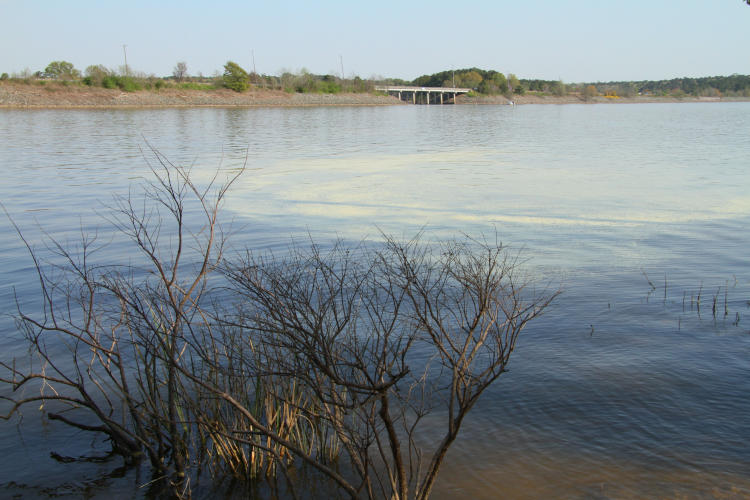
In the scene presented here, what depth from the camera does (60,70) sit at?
9194cm

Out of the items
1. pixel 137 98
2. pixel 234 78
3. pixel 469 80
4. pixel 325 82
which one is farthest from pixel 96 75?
pixel 469 80

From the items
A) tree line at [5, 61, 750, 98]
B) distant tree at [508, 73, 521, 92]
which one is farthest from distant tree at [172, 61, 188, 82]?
distant tree at [508, 73, 521, 92]

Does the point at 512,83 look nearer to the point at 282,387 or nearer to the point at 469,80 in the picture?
the point at 469,80

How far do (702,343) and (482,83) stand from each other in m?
159

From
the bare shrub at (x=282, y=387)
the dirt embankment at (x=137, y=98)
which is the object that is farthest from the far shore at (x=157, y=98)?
the bare shrub at (x=282, y=387)

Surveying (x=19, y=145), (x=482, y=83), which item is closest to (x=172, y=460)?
(x=19, y=145)

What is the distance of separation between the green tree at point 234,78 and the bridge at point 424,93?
1586 inches

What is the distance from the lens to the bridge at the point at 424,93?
137125 millimetres

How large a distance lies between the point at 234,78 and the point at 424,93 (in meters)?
73.7

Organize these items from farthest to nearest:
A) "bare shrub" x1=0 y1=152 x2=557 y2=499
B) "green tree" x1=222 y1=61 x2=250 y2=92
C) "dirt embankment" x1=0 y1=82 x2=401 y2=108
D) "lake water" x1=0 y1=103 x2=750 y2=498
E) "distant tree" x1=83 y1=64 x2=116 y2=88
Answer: "green tree" x1=222 y1=61 x2=250 y2=92, "distant tree" x1=83 y1=64 x2=116 y2=88, "dirt embankment" x1=0 y1=82 x2=401 y2=108, "lake water" x1=0 y1=103 x2=750 y2=498, "bare shrub" x1=0 y1=152 x2=557 y2=499

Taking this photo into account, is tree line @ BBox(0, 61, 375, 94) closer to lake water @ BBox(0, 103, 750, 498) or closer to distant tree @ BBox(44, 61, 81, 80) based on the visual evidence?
distant tree @ BBox(44, 61, 81, 80)

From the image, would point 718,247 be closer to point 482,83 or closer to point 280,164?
point 280,164

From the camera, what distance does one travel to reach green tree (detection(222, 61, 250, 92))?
98250mm

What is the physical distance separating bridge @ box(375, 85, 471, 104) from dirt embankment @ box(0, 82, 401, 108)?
29.9 meters
